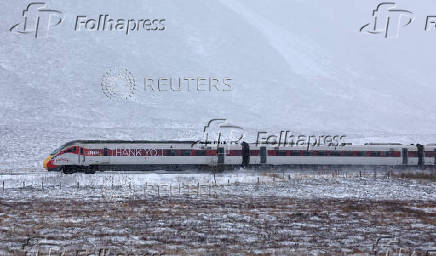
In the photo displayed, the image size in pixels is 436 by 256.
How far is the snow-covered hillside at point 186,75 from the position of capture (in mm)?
97337

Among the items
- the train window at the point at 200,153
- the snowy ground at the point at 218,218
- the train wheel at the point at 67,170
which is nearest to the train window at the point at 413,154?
the snowy ground at the point at 218,218

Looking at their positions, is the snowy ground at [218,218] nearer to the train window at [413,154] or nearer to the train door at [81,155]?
the train door at [81,155]

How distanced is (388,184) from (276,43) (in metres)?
155

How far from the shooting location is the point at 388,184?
3575 centimetres

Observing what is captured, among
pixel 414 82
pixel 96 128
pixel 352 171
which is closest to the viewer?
pixel 352 171

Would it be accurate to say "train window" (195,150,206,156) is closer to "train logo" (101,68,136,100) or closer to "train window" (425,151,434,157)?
"train window" (425,151,434,157)

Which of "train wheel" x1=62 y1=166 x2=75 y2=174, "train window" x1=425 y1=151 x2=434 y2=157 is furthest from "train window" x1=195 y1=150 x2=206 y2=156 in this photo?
"train window" x1=425 y1=151 x2=434 y2=157

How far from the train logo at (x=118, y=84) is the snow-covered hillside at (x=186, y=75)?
177cm

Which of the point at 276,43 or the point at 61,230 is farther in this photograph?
the point at 276,43

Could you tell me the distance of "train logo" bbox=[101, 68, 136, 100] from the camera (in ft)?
389

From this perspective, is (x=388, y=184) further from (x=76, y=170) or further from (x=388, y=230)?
(x=76, y=170)

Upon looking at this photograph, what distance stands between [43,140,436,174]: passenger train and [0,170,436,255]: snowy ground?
536 centimetres

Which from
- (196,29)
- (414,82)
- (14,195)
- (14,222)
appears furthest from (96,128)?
(414,82)

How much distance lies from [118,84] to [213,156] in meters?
87.1
